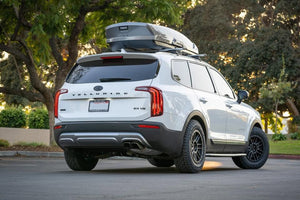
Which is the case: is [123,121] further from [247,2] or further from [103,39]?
[247,2]

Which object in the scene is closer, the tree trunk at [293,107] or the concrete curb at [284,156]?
the concrete curb at [284,156]

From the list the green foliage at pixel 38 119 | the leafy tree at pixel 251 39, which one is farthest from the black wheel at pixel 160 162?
the leafy tree at pixel 251 39

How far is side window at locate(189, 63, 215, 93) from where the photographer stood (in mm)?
10594

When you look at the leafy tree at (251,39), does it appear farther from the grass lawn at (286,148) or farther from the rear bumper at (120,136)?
the rear bumper at (120,136)

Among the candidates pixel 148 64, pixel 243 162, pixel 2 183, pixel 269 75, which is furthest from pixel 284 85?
pixel 2 183

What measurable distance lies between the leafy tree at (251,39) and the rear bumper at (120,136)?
106 ft

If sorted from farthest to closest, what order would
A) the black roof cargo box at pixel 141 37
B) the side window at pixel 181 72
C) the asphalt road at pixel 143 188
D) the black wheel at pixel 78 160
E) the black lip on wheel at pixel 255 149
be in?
the black lip on wheel at pixel 255 149
the black roof cargo box at pixel 141 37
the black wheel at pixel 78 160
the side window at pixel 181 72
the asphalt road at pixel 143 188

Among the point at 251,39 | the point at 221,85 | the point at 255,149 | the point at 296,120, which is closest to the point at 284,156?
the point at 255,149

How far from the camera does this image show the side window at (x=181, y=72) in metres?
10.0

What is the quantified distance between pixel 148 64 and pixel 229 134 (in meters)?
2.57

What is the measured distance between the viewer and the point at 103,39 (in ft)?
71.8

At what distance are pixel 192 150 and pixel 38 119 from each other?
2017 cm

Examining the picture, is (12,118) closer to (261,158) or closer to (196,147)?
(261,158)

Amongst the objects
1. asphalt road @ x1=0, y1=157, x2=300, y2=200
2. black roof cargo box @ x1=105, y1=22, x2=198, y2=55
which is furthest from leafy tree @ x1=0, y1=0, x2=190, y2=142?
asphalt road @ x1=0, y1=157, x2=300, y2=200
